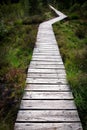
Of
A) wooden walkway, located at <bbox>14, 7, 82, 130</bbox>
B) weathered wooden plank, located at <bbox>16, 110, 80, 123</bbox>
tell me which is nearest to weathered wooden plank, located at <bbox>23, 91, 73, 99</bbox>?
wooden walkway, located at <bbox>14, 7, 82, 130</bbox>

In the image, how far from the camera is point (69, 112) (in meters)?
4.45

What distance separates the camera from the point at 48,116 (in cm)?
429

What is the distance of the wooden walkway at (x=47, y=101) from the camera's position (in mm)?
4062

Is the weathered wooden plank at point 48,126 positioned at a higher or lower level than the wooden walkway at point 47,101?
higher

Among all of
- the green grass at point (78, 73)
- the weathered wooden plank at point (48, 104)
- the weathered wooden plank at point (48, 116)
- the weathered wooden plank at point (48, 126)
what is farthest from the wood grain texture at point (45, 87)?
the weathered wooden plank at point (48, 126)

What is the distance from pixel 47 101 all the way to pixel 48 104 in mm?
146

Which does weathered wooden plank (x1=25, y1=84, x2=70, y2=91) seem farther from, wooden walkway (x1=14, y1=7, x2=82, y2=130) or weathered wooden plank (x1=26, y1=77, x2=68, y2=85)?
weathered wooden plank (x1=26, y1=77, x2=68, y2=85)

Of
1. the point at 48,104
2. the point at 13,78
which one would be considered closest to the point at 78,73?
the point at 13,78

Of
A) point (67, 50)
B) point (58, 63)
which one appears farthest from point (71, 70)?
point (67, 50)

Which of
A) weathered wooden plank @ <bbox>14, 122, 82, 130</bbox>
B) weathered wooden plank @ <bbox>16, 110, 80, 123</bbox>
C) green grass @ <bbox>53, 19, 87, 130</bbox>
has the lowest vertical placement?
green grass @ <bbox>53, 19, 87, 130</bbox>

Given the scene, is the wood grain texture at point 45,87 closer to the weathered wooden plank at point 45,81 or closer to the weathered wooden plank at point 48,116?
the weathered wooden plank at point 45,81

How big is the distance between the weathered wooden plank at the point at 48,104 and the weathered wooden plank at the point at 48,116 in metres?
0.15

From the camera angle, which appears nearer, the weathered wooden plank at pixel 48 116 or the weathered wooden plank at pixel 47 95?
the weathered wooden plank at pixel 48 116

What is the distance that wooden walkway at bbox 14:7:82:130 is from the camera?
160 inches
